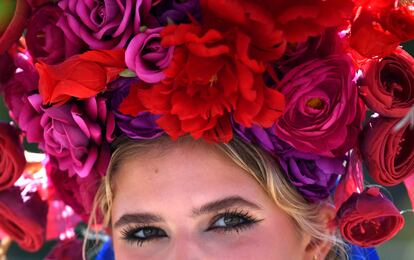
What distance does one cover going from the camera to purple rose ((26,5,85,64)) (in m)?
1.61

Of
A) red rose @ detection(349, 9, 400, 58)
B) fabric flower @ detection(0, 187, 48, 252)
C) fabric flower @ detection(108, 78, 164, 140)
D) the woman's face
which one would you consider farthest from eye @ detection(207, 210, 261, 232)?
fabric flower @ detection(0, 187, 48, 252)

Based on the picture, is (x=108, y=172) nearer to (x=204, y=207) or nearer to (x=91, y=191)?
(x=91, y=191)

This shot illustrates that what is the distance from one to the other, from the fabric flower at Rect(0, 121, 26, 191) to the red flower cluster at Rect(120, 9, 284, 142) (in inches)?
19.5

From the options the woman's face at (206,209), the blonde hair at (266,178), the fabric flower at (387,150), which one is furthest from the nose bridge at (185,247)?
the fabric flower at (387,150)

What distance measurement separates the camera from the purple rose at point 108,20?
152 centimetres

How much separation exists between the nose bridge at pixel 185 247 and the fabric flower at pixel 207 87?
27 cm

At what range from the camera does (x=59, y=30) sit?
5.36 feet

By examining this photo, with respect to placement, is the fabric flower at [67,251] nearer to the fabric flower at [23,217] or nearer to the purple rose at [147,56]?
the fabric flower at [23,217]

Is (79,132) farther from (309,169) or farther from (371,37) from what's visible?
(371,37)

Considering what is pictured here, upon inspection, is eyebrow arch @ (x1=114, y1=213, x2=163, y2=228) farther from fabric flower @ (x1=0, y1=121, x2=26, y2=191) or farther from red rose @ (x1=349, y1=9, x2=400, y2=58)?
red rose @ (x1=349, y1=9, x2=400, y2=58)

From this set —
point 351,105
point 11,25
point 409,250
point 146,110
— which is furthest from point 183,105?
point 409,250

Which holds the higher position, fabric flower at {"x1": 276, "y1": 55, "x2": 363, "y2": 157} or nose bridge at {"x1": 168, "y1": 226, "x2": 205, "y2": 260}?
fabric flower at {"x1": 276, "y1": 55, "x2": 363, "y2": 157}

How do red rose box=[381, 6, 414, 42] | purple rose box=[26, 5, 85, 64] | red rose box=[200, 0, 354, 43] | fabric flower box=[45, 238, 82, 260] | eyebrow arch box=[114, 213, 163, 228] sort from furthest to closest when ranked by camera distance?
fabric flower box=[45, 238, 82, 260] < eyebrow arch box=[114, 213, 163, 228] < purple rose box=[26, 5, 85, 64] < red rose box=[381, 6, 414, 42] < red rose box=[200, 0, 354, 43]

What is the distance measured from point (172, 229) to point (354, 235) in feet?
1.39
